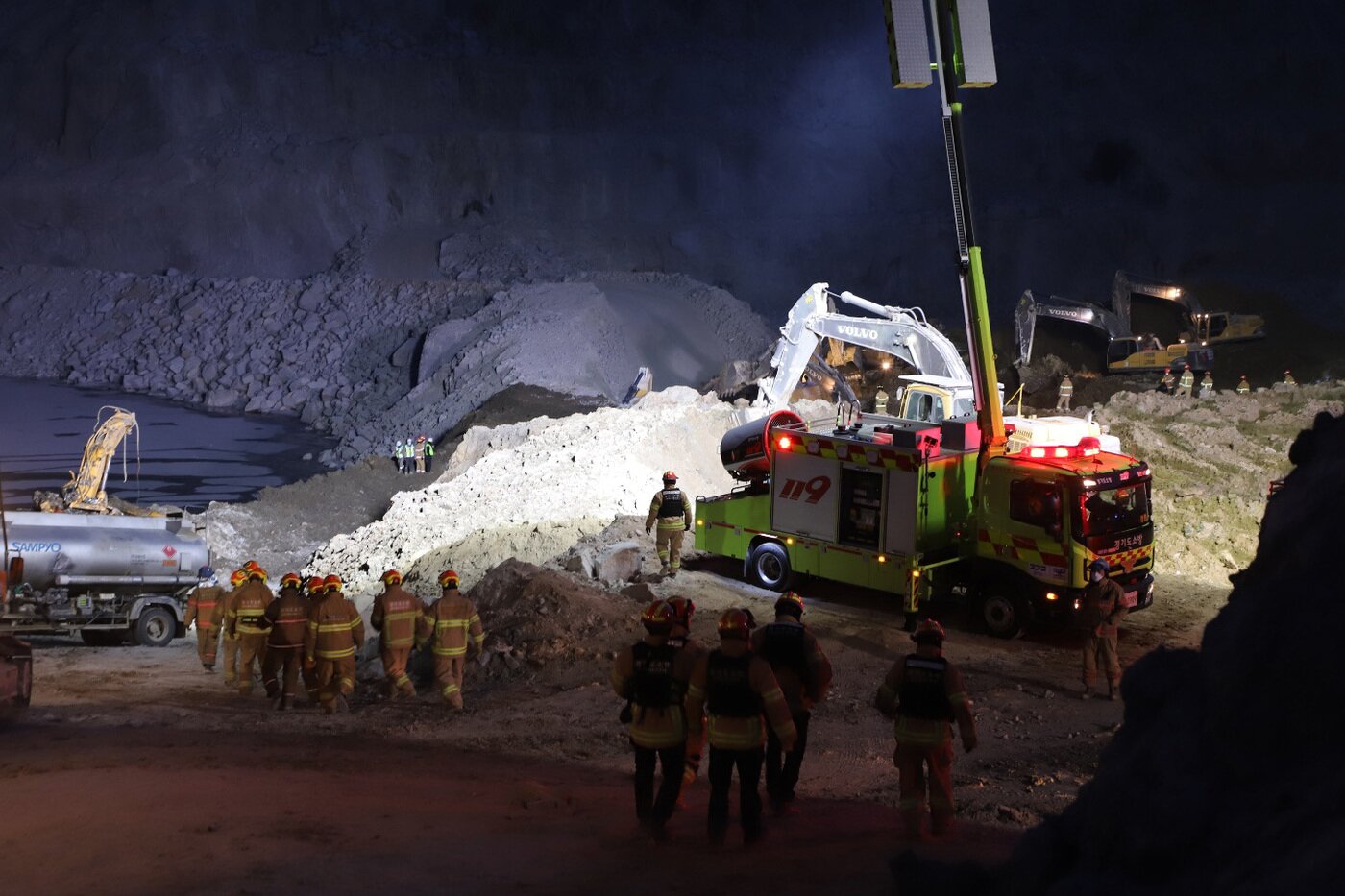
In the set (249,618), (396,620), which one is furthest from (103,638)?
(396,620)

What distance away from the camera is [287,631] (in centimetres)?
1098

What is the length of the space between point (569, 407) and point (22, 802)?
21.0 metres

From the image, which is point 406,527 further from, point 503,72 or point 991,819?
point 503,72

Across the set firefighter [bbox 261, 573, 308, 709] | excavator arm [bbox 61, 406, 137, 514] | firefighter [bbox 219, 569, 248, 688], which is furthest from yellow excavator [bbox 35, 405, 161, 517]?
firefighter [bbox 261, 573, 308, 709]

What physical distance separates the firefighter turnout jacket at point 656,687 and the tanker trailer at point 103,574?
9.70m

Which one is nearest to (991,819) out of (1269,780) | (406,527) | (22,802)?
(1269,780)

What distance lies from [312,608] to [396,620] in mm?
705

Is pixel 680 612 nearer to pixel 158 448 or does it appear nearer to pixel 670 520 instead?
pixel 670 520

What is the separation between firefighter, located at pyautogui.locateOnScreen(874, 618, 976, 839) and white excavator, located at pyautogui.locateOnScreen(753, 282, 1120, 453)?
11034mm

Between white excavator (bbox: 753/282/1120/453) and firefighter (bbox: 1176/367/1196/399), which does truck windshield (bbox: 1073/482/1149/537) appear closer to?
white excavator (bbox: 753/282/1120/453)

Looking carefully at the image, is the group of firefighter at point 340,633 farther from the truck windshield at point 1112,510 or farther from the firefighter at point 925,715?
the truck windshield at point 1112,510

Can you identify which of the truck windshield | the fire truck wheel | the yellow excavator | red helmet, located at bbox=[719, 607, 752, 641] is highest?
the yellow excavator

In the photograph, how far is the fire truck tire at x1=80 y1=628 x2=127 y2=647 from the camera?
15734 mm

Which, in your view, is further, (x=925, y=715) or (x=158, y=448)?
(x=158, y=448)
